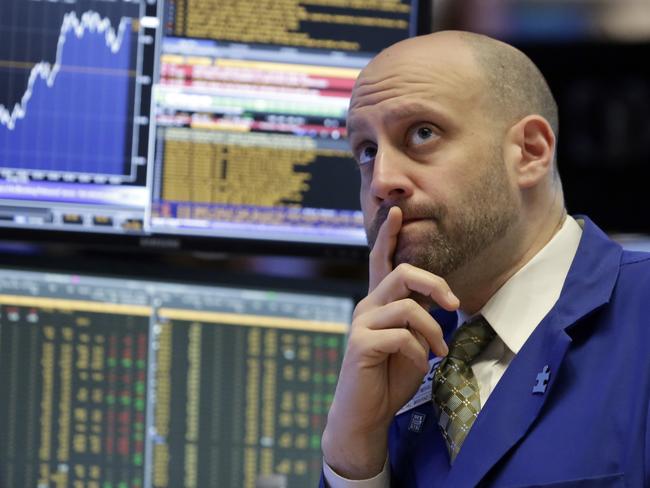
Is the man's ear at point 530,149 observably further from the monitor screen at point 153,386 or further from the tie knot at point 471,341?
the monitor screen at point 153,386

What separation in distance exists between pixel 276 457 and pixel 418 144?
740mm

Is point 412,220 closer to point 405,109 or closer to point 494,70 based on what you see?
point 405,109

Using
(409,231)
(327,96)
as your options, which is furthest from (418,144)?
(327,96)

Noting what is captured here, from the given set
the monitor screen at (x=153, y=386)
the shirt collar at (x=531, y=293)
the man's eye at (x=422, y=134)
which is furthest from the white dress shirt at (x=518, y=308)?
the monitor screen at (x=153, y=386)

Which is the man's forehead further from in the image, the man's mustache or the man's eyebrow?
the man's mustache

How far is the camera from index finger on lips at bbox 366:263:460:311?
1550 millimetres

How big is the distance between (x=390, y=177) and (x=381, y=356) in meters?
0.25

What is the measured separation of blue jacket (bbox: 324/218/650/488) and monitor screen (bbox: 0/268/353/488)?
1.82 feet

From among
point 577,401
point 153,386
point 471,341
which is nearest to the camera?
point 577,401

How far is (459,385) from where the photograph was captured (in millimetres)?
1636

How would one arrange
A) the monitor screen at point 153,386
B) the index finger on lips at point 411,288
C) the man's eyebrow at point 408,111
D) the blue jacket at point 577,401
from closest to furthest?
the blue jacket at point 577,401 < the index finger on lips at point 411,288 < the man's eyebrow at point 408,111 < the monitor screen at point 153,386

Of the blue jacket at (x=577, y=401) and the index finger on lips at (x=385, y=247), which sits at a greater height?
the index finger on lips at (x=385, y=247)

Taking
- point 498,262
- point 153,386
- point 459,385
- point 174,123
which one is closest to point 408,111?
point 498,262

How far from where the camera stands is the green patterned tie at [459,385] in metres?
1.59
